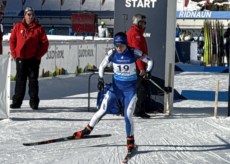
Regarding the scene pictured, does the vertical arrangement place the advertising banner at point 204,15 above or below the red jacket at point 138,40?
above

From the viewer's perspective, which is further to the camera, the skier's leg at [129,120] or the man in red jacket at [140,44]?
the man in red jacket at [140,44]

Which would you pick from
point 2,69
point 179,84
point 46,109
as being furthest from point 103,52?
point 2,69

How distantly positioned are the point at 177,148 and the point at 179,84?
8417 mm

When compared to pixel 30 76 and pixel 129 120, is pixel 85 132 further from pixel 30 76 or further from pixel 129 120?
pixel 30 76

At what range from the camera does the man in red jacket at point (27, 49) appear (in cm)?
852

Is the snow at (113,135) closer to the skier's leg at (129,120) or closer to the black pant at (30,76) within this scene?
the skier's leg at (129,120)

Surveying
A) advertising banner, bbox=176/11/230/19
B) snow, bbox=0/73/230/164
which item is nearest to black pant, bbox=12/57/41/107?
snow, bbox=0/73/230/164

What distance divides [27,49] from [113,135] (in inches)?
109

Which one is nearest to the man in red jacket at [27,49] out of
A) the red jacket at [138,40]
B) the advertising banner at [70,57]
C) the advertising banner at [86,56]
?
the red jacket at [138,40]

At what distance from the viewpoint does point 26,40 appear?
8.50 m

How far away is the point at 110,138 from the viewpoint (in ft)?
21.2

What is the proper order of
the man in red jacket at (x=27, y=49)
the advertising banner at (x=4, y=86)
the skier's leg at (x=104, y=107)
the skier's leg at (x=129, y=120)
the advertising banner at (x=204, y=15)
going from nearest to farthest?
the skier's leg at (x=129, y=120)
the skier's leg at (x=104, y=107)
the advertising banner at (x=4, y=86)
the man in red jacket at (x=27, y=49)
the advertising banner at (x=204, y=15)

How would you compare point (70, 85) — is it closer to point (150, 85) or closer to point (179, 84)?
point (179, 84)

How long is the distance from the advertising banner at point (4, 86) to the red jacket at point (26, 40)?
0.89m
